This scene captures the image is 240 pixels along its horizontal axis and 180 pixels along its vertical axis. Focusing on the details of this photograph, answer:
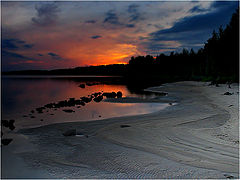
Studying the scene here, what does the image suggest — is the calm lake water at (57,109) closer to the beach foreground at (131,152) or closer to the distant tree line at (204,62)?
the beach foreground at (131,152)

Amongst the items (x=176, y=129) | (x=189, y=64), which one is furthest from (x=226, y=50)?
(x=189, y=64)

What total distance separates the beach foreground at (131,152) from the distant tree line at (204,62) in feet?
109

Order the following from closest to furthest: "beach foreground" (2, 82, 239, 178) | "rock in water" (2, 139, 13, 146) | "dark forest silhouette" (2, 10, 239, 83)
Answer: "beach foreground" (2, 82, 239, 178) < "rock in water" (2, 139, 13, 146) < "dark forest silhouette" (2, 10, 239, 83)

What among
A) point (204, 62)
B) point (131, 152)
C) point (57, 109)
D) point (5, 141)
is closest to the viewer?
point (131, 152)

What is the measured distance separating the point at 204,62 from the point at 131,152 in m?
86.3

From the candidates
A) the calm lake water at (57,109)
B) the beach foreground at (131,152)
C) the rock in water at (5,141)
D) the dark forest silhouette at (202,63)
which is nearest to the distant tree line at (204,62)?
the dark forest silhouette at (202,63)

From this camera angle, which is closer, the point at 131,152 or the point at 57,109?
the point at 131,152

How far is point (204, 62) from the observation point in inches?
3253

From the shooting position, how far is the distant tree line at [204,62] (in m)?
39.3

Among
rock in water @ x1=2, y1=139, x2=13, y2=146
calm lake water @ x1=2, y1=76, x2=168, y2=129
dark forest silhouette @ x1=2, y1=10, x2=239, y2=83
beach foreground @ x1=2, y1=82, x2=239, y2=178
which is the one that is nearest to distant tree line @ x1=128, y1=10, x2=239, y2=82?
dark forest silhouette @ x1=2, y1=10, x2=239, y2=83

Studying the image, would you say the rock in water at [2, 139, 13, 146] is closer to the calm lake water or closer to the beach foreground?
the beach foreground

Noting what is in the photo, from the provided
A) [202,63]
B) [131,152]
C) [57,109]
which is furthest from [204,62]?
[131,152]

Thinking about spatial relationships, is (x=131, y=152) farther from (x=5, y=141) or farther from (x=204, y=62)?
(x=204, y=62)

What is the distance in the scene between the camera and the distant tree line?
39344mm
